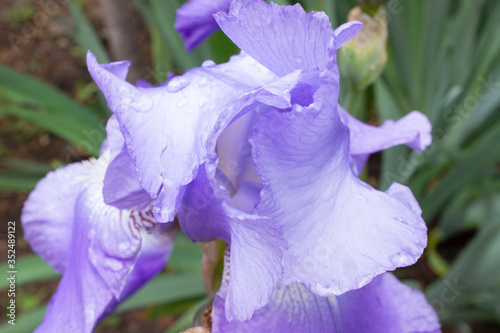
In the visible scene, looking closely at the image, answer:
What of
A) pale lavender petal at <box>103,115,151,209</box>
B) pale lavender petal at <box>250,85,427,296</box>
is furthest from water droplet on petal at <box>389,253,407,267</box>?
pale lavender petal at <box>103,115,151,209</box>

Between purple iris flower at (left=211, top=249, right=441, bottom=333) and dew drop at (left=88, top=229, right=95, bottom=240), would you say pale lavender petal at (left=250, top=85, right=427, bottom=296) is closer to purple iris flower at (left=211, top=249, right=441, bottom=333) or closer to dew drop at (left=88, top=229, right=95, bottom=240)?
purple iris flower at (left=211, top=249, right=441, bottom=333)

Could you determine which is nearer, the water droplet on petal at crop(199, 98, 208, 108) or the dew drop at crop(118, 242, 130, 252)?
the water droplet on petal at crop(199, 98, 208, 108)

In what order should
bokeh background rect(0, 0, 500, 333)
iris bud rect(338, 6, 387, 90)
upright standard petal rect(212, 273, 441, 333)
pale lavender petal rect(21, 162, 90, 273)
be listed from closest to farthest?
upright standard petal rect(212, 273, 441, 333) → pale lavender petal rect(21, 162, 90, 273) → iris bud rect(338, 6, 387, 90) → bokeh background rect(0, 0, 500, 333)

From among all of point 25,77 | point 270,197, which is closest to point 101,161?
point 270,197

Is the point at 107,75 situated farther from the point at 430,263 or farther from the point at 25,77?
the point at 430,263

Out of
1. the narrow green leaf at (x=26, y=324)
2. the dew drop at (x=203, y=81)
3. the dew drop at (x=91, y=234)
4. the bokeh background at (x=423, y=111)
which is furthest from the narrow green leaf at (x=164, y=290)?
the dew drop at (x=203, y=81)

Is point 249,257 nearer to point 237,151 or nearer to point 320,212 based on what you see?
point 320,212

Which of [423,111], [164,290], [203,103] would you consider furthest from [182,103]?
[423,111]

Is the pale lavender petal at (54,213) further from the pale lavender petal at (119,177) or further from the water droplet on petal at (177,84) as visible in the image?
the water droplet on petal at (177,84)
